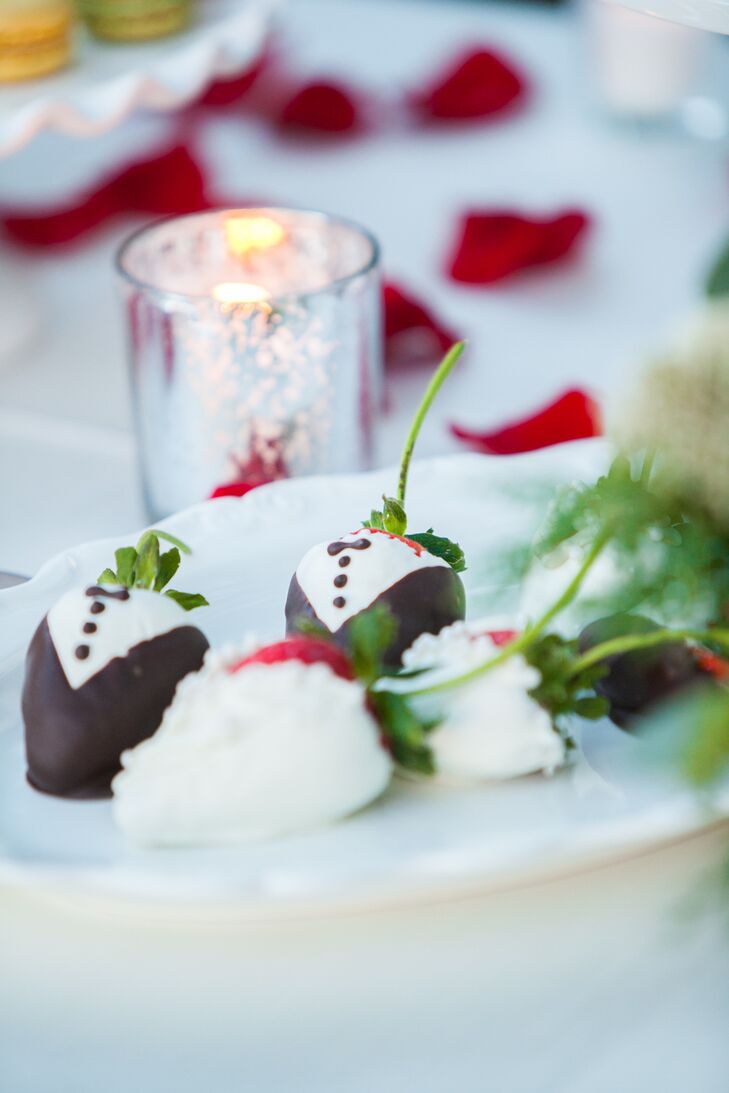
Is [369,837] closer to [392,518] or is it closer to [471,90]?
[392,518]

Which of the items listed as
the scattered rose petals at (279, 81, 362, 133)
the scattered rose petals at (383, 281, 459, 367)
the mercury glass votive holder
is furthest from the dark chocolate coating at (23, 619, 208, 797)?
the scattered rose petals at (279, 81, 362, 133)

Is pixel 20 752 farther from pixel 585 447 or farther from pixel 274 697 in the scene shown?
pixel 585 447

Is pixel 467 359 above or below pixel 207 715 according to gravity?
below

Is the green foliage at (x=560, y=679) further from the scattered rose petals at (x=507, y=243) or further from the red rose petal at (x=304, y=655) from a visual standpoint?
the scattered rose petals at (x=507, y=243)

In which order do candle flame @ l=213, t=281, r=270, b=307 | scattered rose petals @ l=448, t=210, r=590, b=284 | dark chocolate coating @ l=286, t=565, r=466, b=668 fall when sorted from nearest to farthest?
dark chocolate coating @ l=286, t=565, r=466, b=668 → candle flame @ l=213, t=281, r=270, b=307 → scattered rose petals @ l=448, t=210, r=590, b=284

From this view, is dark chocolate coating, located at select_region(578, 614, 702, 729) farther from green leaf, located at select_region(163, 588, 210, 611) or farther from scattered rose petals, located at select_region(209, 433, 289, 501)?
scattered rose petals, located at select_region(209, 433, 289, 501)

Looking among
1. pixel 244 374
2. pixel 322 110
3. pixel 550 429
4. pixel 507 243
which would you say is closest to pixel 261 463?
pixel 244 374

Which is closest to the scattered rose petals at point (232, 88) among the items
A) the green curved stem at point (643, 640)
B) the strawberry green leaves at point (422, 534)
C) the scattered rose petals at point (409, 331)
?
the scattered rose petals at point (409, 331)

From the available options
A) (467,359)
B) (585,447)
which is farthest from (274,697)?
(467,359)
